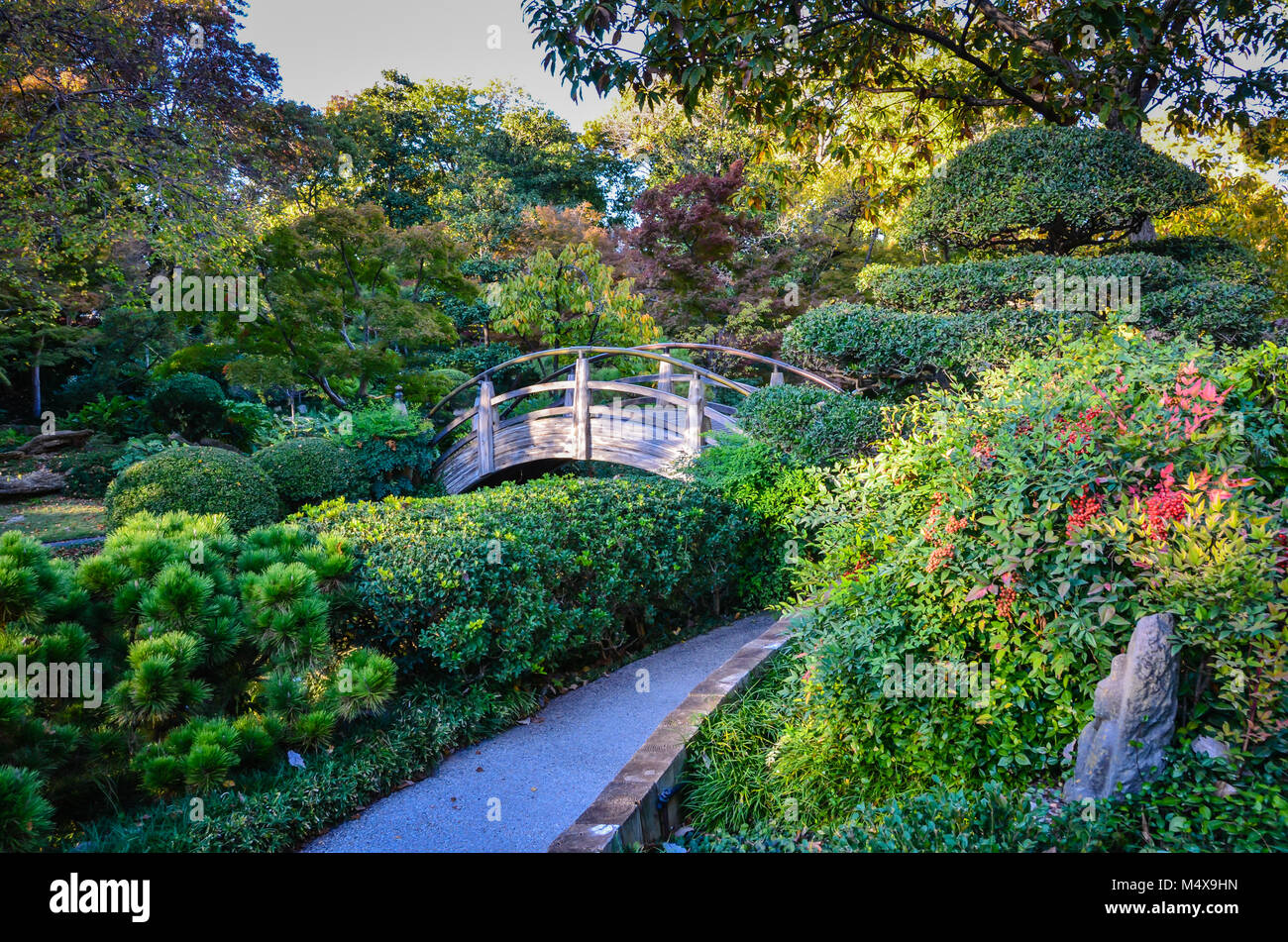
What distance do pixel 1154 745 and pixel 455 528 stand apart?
13.0ft

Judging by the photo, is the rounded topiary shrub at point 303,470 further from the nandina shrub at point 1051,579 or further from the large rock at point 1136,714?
the large rock at point 1136,714

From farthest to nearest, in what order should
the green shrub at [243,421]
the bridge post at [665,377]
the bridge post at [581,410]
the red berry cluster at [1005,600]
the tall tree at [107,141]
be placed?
1. the green shrub at [243,421]
2. the bridge post at [665,377]
3. the bridge post at [581,410]
4. the tall tree at [107,141]
5. the red berry cluster at [1005,600]

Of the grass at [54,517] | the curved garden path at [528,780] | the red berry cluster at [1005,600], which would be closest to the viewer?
the red berry cluster at [1005,600]

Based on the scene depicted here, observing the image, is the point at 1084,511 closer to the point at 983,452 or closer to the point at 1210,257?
the point at 983,452

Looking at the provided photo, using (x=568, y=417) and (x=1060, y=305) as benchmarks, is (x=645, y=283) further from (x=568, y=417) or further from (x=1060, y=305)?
(x=1060, y=305)

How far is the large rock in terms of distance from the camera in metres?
2.18

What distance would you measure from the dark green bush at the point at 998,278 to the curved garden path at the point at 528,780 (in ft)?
15.6

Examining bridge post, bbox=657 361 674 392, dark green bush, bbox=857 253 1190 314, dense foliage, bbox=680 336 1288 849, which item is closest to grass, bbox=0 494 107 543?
bridge post, bbox=657 361 674 392

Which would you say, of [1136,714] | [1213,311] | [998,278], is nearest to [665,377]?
[998,278]

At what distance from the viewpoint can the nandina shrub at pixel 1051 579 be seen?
216 cm

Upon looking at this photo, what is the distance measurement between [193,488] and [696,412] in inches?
204

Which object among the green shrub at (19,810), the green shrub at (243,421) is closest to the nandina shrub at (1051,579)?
the green shrub at (19,810)

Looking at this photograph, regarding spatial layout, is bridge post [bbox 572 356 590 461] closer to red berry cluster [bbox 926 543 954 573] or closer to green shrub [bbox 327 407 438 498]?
green shrub [bbox 327 407 438 498]

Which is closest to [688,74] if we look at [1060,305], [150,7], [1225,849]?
[1060,305]
